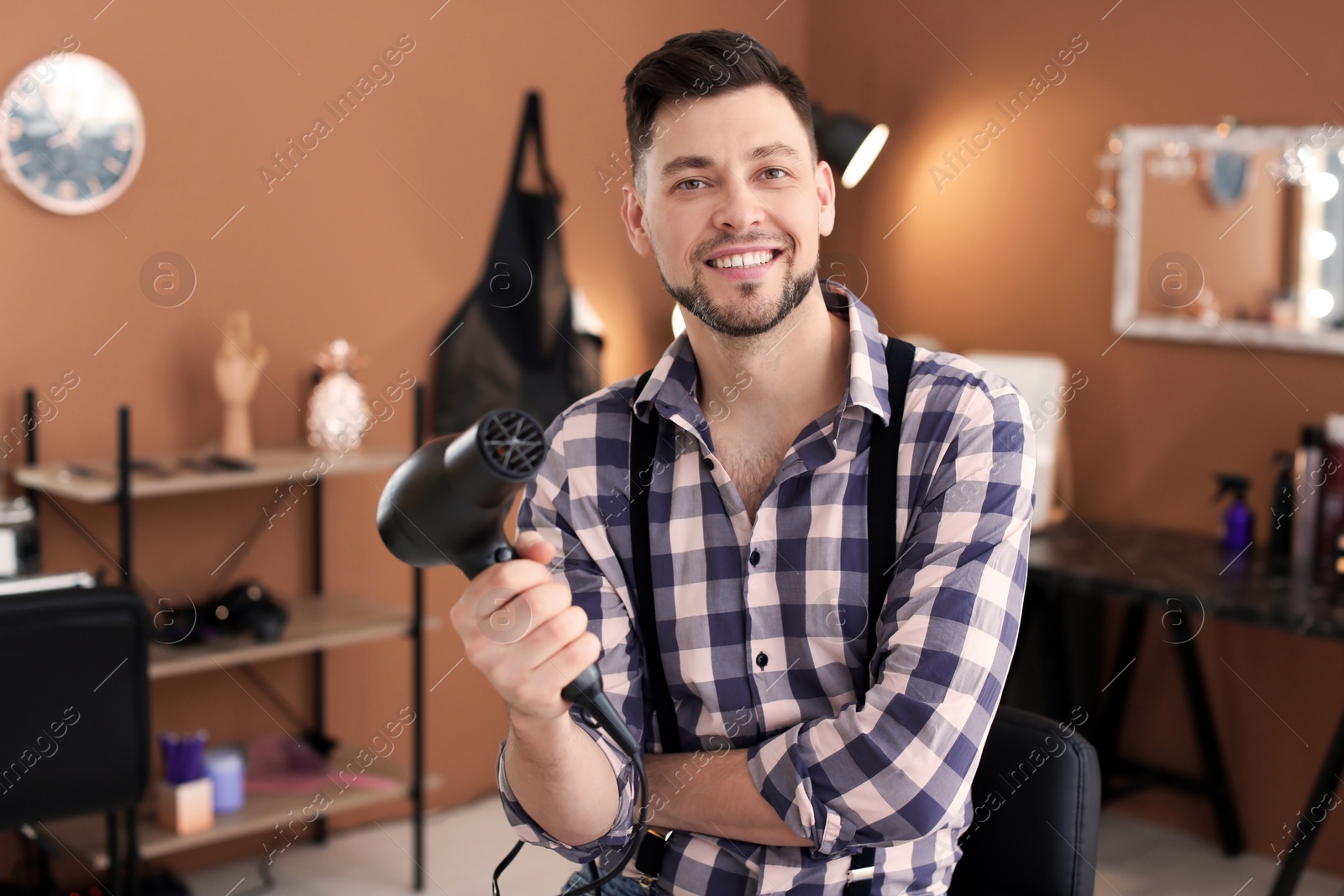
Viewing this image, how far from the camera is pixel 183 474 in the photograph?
2660mm

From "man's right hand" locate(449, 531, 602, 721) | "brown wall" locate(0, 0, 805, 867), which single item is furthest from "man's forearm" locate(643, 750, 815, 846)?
"brown wall" locate(0, 0, 805, 867)

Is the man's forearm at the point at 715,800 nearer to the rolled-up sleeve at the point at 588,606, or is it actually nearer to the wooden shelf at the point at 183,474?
the rolled-up sleeve at the point at 588,606

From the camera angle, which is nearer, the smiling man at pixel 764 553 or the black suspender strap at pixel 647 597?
the smiling man at pixel 764 553

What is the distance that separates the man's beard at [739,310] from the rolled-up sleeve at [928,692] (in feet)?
0.90

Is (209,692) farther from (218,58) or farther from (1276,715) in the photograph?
(1276,715)

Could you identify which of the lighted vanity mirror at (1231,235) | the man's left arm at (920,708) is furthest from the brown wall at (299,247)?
the man's left arm at (920,708)

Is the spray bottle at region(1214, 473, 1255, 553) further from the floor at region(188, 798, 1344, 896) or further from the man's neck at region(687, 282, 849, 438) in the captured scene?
the man's neck at region(687, 282, 849, 438)

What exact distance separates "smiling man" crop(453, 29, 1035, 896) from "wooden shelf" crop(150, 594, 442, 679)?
55.9 inches

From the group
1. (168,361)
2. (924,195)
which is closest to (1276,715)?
(924,195)

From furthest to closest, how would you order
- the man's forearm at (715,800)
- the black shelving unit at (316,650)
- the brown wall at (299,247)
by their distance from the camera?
1. the brown wall at (299,247)
2. the black shelving unit at (316,650)
3. the man's forearm at (715,800)

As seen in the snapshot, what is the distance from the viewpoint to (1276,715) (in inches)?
123

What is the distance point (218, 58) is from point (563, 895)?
2.34 m

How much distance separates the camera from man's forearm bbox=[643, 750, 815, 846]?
1.31m

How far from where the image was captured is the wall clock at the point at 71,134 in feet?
8.68
